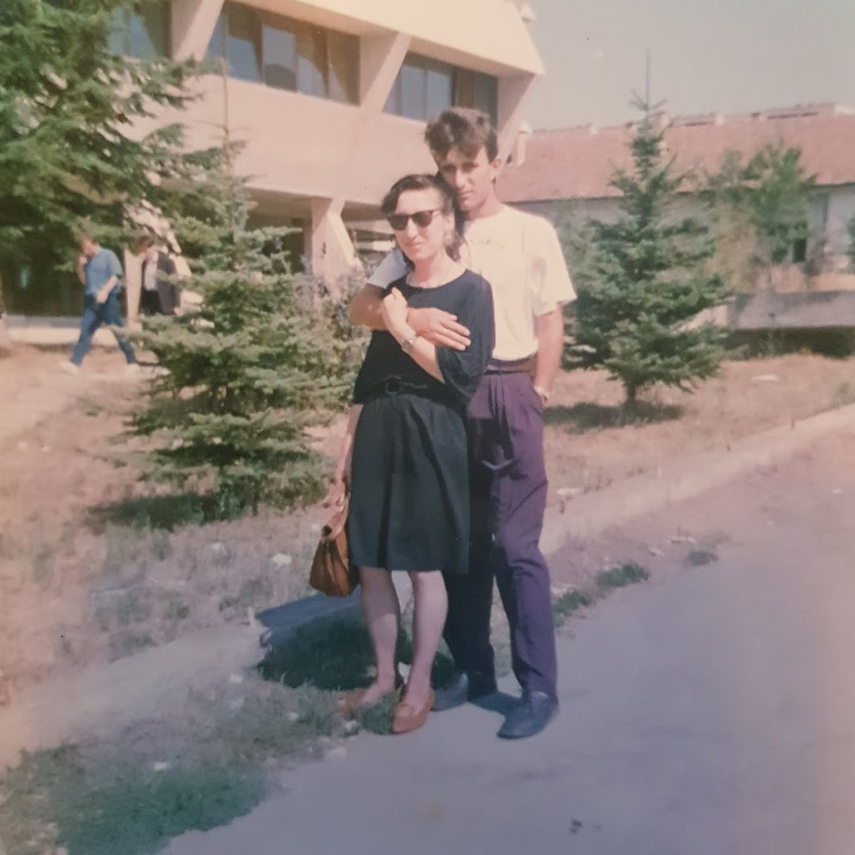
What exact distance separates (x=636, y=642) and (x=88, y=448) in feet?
8.80

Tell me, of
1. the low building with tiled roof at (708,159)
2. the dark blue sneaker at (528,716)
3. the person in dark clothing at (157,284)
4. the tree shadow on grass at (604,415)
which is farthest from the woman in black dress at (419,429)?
the tree shadow on grass at (604,415)

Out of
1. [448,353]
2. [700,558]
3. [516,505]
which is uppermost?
[448,353]

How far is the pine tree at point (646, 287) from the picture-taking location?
24.8ft

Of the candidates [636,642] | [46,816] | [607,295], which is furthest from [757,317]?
[46,816]

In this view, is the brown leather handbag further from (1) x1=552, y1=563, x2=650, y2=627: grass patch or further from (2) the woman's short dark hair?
(1) x1=552, y1=563, x2=650, y2=627: grass patch

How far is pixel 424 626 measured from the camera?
8.75ft

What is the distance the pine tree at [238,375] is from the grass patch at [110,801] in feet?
6.30

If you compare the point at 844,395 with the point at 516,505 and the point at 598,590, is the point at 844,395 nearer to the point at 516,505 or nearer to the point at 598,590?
the point at 598,590

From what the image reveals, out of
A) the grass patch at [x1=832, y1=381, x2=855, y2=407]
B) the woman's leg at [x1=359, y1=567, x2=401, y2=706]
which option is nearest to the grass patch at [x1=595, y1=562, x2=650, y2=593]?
the woman's leg at [x1=359, y1=567, x2=401, y2=706]

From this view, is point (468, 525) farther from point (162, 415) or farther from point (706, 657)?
point (162, 415)

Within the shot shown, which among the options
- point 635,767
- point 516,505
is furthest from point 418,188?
point 635,767

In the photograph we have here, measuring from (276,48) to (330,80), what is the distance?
1.04 meters

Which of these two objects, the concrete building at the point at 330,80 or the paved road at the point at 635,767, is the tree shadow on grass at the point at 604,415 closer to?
the concrete building at the point at 330,80

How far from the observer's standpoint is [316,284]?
4926mm
